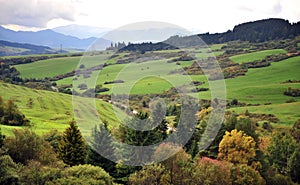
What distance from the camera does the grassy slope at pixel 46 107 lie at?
91.9 metres

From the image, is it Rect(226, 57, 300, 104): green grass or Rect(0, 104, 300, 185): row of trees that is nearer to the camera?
Rect(0, 104, 300, 185): row of trees

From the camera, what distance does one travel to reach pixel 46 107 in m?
112

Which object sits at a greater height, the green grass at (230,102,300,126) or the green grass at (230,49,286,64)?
the green grass at (230,49,286,64)

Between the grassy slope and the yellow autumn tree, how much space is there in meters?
42.6

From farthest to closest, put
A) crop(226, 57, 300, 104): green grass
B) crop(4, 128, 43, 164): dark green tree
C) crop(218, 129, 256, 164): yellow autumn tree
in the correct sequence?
crop(226, 57, 300, 104): green grass, crop(218, 129, 256, 164): yellow autumn tree, crop(4, 128, 43, 164): dark green tree

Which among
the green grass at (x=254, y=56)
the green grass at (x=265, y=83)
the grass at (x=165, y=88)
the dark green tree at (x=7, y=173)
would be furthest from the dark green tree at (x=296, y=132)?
the green grass at (x=254, y=56)

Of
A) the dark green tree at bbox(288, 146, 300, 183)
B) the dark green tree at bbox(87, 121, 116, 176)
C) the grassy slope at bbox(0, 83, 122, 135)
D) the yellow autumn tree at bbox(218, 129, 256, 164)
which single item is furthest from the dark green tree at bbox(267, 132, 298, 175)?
the grassy slope at bbox(0, 83, 122, 135)

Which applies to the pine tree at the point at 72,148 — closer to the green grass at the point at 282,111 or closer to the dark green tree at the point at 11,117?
the dark green tree at the point at 11,117

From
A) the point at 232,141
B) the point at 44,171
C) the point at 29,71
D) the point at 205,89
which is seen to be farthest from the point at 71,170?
the point at 29,71

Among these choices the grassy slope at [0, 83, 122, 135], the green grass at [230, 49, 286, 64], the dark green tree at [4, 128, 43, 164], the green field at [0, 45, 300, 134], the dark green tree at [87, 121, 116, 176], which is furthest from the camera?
the green grass at [230, 49, 286, 64]

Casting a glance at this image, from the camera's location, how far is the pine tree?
42219mm

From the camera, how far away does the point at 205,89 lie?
138 metres

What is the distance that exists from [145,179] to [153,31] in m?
19.2

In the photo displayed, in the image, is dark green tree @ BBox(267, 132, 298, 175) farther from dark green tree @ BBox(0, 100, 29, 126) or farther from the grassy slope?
dark green tree @ BBox(0, 100, 29, 126)
